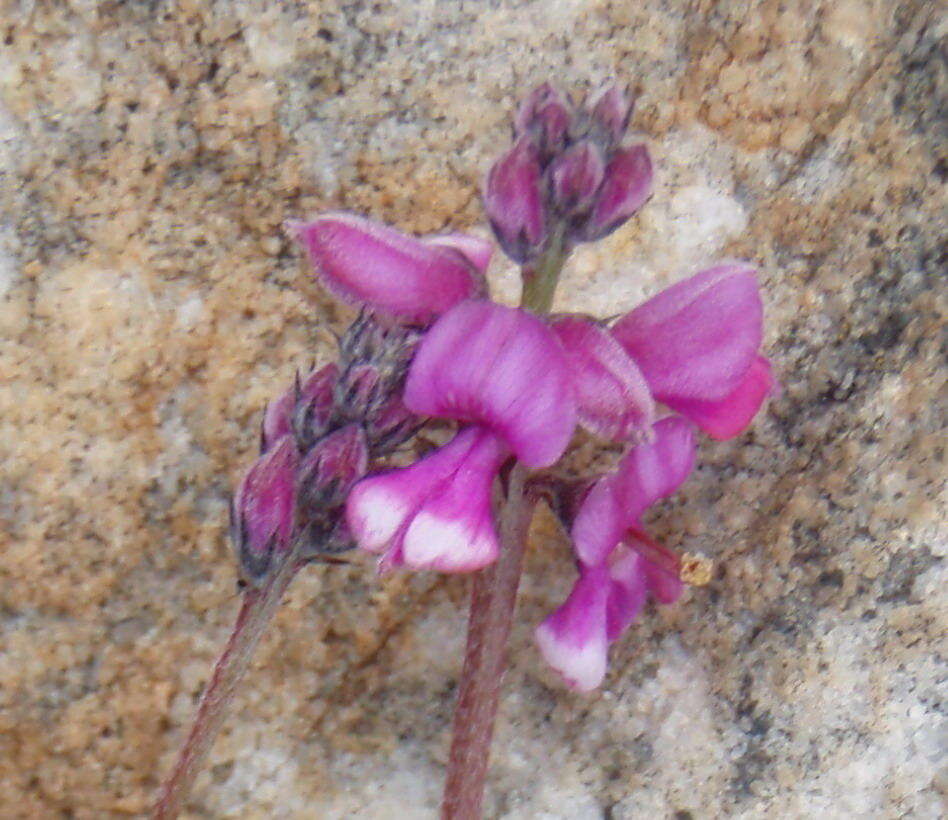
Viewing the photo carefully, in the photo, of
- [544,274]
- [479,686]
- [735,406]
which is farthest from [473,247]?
[479,686]

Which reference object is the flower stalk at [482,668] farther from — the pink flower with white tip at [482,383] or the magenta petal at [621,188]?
the magenta petal at [621,188]

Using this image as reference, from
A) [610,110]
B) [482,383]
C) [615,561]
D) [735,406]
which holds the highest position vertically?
[610,110]

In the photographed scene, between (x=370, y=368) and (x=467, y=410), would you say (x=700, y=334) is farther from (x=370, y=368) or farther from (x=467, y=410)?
(x=370, y=368)

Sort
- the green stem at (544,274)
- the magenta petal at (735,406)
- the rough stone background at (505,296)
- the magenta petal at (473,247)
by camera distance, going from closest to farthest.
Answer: the green stem at (544,274) → the magenta petal at (735,406) → the magenta petal at (473,247) → the rough stone background at (505,296)

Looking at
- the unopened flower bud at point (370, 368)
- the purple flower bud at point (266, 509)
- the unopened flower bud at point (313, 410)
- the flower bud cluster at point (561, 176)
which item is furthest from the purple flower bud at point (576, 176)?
the purple flower bud at point (266, 509)

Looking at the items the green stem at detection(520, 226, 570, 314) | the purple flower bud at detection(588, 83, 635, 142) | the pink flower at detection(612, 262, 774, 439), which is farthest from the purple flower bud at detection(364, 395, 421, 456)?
the purple flower bud at detection(588, 83, 635, 142)

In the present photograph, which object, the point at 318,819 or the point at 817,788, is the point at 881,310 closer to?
the point at 817,788
